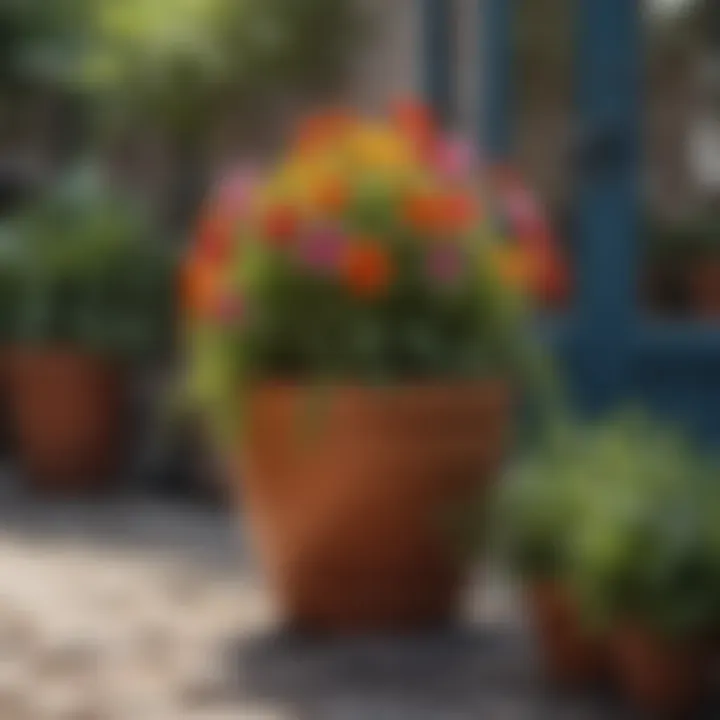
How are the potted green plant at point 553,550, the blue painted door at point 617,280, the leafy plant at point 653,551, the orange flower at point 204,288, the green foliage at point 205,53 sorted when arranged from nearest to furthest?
the leafy plant at point 653,551, the potted green plant at point 553,550, the orange flower at point 204,288, the blue painted door at point 617,280, the green foliage at point 205,53

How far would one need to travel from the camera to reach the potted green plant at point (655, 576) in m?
3.14

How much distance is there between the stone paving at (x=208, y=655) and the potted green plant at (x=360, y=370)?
0.14 metres

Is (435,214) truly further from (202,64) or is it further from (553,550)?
(202,64)

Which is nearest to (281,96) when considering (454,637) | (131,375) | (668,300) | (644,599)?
(131,375)

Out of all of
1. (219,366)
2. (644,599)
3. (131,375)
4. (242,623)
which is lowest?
(644,599)

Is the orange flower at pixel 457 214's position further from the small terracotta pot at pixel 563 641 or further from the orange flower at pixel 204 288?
the small terracotta pot at pixel 563 641

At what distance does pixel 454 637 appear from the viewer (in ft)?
13.1

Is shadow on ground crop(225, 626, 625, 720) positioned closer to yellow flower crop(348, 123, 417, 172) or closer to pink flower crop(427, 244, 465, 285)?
pink flower crop(427, 244, 465, 285)

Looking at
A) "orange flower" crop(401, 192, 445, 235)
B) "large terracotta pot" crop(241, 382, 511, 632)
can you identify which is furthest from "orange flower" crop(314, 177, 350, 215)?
"large terracotta pot" crop(241, 382, 511, 632)

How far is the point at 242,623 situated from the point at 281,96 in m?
2.31

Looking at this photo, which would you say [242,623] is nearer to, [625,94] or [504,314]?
[504,314]

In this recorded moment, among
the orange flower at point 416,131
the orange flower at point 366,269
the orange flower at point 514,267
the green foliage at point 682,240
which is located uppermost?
the green foliage at point 682,240

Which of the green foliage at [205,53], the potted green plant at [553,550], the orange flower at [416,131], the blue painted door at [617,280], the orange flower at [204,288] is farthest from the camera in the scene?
the green foliage at [205,53]

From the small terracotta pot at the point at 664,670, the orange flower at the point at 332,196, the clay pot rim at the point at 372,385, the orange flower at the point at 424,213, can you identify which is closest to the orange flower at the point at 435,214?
the orange flower at the point at 424,213
